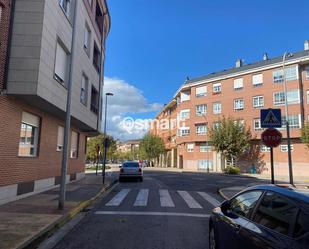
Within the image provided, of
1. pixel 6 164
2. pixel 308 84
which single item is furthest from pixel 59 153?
pixel 308 84

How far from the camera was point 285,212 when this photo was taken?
328 centimetres

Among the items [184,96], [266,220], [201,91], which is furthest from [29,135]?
Result: [184,96]

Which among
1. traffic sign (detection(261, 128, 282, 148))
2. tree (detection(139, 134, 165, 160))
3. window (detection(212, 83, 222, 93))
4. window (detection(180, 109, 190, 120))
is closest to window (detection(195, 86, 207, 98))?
window (detection(212, 83, 222, 93))

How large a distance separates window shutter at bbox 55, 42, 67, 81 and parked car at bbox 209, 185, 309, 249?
1130 cm

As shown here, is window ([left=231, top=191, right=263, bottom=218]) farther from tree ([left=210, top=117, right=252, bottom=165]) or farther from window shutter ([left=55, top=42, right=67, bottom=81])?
tree ([left=210, top=117, right=252, bottom=165])

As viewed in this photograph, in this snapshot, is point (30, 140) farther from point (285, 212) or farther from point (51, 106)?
point (285, 212)

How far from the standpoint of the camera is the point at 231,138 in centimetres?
4509

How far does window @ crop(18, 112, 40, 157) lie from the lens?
12469mm

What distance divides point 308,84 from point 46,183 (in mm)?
37690

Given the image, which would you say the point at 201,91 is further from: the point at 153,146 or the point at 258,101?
the point at 153,146

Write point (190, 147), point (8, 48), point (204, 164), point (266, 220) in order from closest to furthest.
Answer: point (266, 220) < point (8, 48) < point (204, 164) < point (190, 147)

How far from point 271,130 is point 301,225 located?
6.40m

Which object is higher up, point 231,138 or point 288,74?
point 288,74

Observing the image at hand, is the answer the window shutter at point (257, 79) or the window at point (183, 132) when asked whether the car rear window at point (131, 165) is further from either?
the window at point (183, 132)
